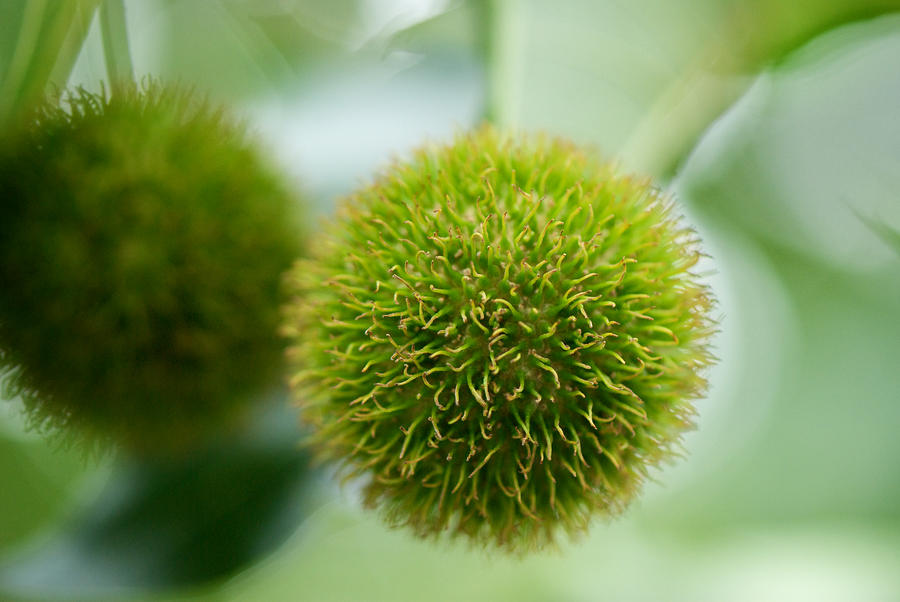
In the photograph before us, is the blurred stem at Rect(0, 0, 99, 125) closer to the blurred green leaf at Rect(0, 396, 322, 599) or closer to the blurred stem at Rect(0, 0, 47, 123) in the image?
the blurred stem at Rect(0, 0, 47, 123)

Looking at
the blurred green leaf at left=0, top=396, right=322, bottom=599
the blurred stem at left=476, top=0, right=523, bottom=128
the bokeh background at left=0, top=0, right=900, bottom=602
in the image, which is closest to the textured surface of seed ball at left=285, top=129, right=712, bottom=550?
the bokeh background at left=0, top=0, right=900, bottom=602

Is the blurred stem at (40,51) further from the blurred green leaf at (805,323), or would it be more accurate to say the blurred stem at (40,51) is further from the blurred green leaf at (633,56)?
the blurred green leaf at (805,323)

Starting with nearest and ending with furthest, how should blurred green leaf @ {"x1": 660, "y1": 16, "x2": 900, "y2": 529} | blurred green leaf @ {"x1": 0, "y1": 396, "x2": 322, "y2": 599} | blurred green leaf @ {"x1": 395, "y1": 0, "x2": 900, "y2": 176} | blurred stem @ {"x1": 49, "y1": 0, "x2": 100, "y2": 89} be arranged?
1. blurred stem @ {"x1": 49, "y1": 0, "x2": 100, "y2": 89}
2. blurred green leaf @ {"x1": 0, "y1": 396, "x2": 322, "y2": 599}
3. blurred green leaf @ {"x1": 395, "y1": 0, "x2": 900, "y2": 176}
4. blurred green leaf @ {"x1": 660, "y1": 16, "x2": 900, "y2": 529}

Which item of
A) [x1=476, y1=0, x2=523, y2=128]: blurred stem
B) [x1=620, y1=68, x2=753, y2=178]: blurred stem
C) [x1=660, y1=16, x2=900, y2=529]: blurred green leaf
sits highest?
[x1=476, y1=0, x2=523, y2=128]: blurred stem

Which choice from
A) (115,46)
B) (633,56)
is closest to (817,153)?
(633,56)

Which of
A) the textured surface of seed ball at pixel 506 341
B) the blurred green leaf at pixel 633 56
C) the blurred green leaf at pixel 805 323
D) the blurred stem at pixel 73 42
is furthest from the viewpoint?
the blurred green leaf at pixel 805 323

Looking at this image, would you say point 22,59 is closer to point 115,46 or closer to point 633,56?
point 115,46

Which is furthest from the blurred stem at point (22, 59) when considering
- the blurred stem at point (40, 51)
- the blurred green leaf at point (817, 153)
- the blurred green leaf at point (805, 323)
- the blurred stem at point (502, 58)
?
the blurred green leaf at point (805, 323)

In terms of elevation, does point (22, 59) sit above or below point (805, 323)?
above
